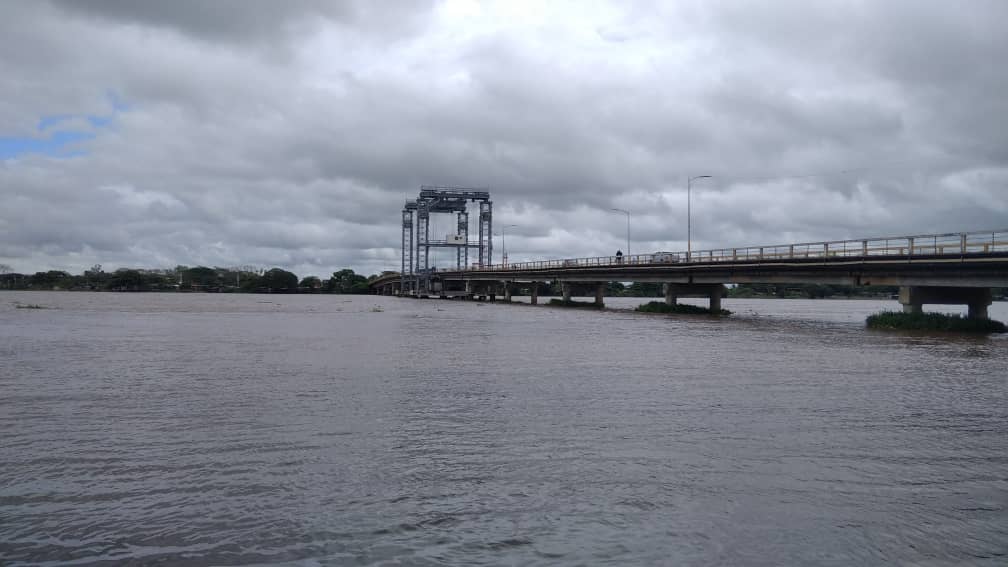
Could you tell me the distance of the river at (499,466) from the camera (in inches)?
278

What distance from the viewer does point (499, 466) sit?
32.4 feet

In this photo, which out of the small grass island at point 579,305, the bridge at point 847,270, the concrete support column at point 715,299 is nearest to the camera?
the bridge at point 847,270

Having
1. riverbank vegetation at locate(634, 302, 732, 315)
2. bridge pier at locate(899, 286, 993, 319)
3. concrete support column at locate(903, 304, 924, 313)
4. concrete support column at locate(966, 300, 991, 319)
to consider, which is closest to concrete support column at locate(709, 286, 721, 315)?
riverbank vegetation at locate(634, 302, 732, 315)

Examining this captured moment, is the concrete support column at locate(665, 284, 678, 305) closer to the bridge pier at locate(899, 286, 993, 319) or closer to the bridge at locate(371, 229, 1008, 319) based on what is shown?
the bridge at locate(371, 229, 1008, 319)

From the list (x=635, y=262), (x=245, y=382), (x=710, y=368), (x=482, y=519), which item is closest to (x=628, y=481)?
(x=482, y=519)

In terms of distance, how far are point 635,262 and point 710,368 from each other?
5537cm

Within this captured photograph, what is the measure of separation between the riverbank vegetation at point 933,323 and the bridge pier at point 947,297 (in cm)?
105

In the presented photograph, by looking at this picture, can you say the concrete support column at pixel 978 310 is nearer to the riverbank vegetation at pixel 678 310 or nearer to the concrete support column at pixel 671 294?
the riverbank vegetation at pixel 678 310

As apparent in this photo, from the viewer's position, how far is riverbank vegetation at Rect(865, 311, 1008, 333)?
4012 centimetres

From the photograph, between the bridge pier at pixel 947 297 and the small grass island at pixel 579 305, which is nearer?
the bridge pier at pixel 947 297

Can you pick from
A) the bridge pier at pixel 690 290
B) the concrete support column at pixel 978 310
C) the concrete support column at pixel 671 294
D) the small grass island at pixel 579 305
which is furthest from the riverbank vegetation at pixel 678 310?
the concrete support column at pixel 978 310

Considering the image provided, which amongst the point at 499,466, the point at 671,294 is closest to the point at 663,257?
the point at 671,294

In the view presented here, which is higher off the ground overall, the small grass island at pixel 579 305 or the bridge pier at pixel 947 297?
the bridge pier at pixel 947 297

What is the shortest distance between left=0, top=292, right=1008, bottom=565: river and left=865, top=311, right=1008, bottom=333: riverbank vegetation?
904 inches
